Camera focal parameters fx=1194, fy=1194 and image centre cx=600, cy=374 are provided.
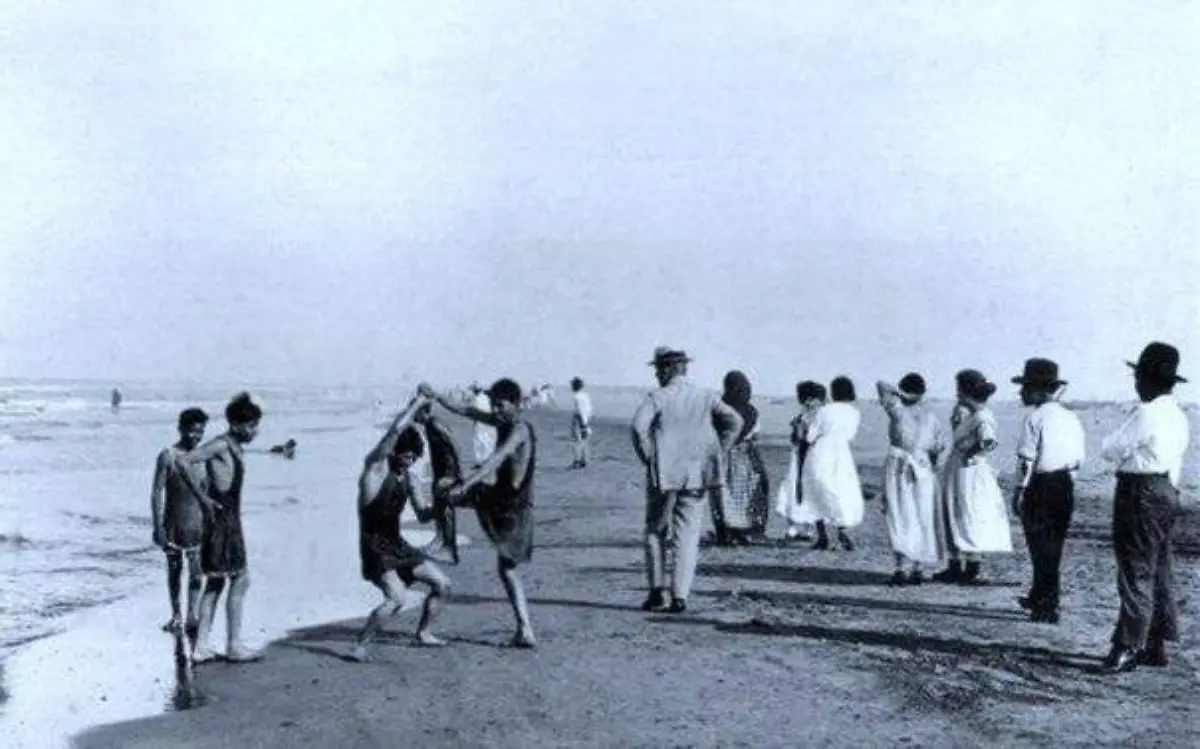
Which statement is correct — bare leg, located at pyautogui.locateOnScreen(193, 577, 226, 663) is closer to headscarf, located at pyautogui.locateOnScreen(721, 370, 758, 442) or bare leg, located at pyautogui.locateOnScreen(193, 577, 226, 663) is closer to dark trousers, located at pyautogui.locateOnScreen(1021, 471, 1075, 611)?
dark trousers, located at pyautogui.locateOnScreen(1021, 471, 1075, 611)

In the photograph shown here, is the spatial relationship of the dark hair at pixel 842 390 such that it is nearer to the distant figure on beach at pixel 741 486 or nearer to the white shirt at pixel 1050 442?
the distant figure on beach at pixel 741 486

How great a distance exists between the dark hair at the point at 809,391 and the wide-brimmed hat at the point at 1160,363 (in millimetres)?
5994

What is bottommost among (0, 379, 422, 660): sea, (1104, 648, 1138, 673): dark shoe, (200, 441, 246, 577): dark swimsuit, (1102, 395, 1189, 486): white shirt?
(0, 379, 422, 660): sea

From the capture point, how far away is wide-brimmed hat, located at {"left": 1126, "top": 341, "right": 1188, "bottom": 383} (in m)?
7.55

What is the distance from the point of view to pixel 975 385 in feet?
34.7

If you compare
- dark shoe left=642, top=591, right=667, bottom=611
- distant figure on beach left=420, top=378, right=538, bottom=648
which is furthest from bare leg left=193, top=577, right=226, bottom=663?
dark shoe left=642, top=591, right=667, bottom=611

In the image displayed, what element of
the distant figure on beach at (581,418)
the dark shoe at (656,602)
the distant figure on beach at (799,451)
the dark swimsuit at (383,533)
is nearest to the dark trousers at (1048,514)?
the dark shoe at (656,602)

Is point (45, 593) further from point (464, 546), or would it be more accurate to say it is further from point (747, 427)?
point (747, 427)

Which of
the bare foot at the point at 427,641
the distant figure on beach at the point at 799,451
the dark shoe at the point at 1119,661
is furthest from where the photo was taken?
the distant figure on beach at the point at 799,451

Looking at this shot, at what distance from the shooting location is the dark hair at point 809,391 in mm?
13539

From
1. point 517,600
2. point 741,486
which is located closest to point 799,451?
point 741,486

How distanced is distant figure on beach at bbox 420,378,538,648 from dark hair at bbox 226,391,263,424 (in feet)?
4.35

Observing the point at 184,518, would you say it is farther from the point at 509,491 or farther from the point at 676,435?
Result: the point at 676,435

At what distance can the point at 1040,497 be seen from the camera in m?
9.00
